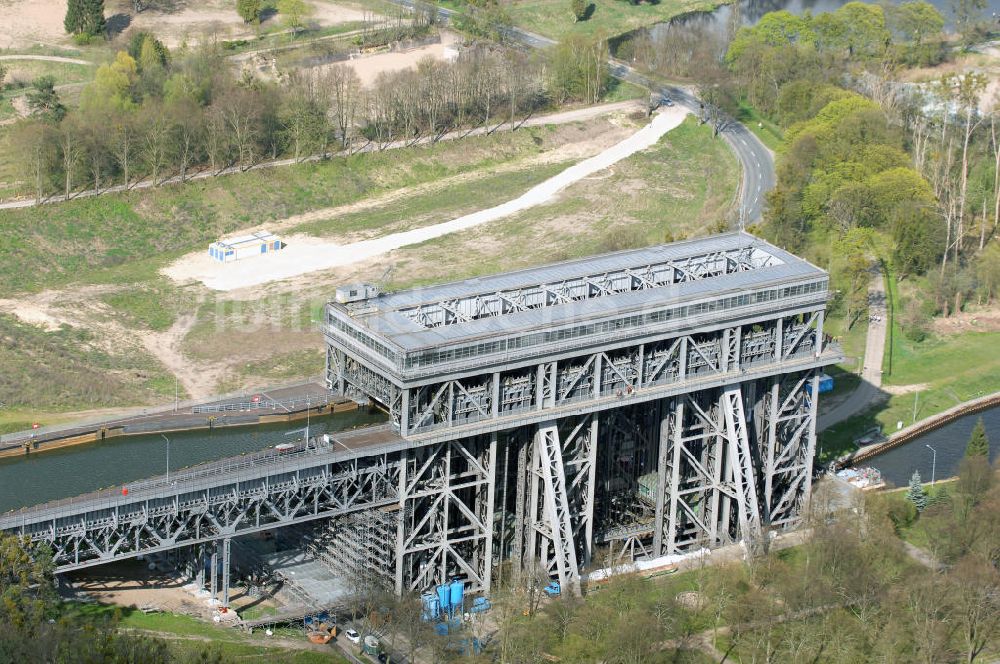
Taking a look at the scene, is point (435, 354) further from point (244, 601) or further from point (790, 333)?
point (790, 333)

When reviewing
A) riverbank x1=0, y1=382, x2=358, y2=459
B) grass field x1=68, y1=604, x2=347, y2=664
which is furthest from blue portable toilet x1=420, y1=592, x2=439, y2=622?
riverbank x1=0, y1=382, x2=358, y2=459

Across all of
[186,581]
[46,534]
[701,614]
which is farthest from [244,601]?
[701,614]

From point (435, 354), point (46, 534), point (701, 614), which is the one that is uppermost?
point (435, 354)

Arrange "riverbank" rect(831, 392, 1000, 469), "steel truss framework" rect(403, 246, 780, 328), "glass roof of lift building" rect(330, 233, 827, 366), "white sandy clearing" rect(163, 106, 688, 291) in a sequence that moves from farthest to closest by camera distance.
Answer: "white sandy clearing" rect(163, 106, 688, 291) → "riverbank" rect(831, 392, 1000, 469) → "steel truss framework" rect(403, 246, 780, 328) → "glass roof of lift building" rect(330, 233, 827, 366)

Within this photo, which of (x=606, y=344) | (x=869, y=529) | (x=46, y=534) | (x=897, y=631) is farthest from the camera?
(x=869, y=529)

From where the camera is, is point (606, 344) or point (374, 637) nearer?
point (374, 637)

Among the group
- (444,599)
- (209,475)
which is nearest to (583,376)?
(444,599)

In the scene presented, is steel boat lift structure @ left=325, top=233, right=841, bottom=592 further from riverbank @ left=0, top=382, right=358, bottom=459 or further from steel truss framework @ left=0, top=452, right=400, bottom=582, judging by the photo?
steel truss framework @ left=0, top=452, right=400, bottom=582

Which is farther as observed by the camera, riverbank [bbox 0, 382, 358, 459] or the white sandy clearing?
the white sandy clearing
